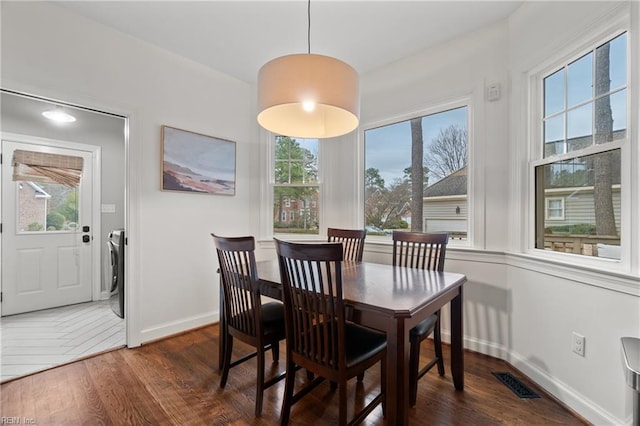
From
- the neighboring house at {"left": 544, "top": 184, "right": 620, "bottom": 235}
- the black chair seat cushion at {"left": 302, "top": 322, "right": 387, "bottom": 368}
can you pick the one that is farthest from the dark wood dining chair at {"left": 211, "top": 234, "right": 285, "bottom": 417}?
the neighboring house at {"left": 544, "top": 184, "right": 620, "bottom": 235}

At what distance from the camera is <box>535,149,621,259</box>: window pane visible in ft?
5.31

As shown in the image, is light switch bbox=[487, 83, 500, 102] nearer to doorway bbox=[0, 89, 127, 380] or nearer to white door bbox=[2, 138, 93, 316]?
doorway bbox=[0, 89, 127, 380]

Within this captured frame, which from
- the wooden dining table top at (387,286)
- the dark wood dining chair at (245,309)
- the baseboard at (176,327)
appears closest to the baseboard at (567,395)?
Result: the wooden dining table top at (387,286)

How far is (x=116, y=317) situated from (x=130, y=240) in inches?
52.3

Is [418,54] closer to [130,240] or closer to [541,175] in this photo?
[541,175]

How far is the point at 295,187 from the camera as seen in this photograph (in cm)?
349

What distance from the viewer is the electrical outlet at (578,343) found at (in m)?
1.67

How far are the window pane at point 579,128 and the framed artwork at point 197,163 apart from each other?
2999mm

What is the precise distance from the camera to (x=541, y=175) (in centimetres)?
211

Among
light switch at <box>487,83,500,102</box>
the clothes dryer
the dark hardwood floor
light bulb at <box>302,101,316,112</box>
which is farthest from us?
the clothes dryer

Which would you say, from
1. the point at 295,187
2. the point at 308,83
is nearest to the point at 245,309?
the point at 308,83

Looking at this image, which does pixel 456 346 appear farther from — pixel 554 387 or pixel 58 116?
pixel 58 116

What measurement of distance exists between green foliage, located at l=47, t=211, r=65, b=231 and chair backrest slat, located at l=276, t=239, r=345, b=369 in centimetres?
364

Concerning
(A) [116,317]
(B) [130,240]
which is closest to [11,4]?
(B) [130,240]
